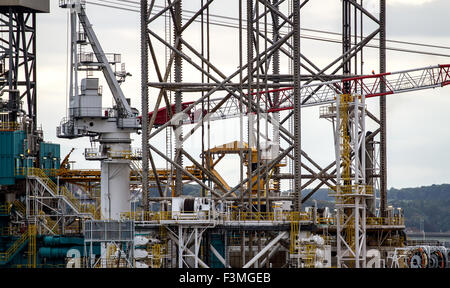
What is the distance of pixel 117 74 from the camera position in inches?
3610

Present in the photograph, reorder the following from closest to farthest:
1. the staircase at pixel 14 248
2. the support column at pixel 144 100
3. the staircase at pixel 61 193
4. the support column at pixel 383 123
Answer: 1. the support column at pixel 144 100
2. the support column at pixel 383 123
3. the staircase at pixel 14 248
4. the staircase at pixel 61 193

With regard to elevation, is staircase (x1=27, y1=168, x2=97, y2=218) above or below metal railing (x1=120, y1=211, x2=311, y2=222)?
above

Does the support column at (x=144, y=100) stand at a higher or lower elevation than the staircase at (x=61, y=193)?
higher

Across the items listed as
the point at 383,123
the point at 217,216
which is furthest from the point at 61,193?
the point at 383,123

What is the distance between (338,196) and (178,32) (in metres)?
14.8

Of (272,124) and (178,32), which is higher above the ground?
(178,32)

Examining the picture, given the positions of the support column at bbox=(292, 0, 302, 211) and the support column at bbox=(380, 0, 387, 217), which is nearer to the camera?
the support column at bbox=(292, 0, 302, 211)

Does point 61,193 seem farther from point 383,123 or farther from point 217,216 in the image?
point 383,123

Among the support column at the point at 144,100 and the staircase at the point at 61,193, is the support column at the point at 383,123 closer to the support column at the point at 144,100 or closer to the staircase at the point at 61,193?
the support column at the point at 144,100

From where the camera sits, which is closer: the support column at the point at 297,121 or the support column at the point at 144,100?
the support column at the point at 297,121

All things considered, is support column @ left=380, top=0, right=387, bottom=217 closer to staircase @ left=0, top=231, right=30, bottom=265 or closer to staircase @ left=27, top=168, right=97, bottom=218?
staircase @ left=27, top=168, right=97, bottom=218
